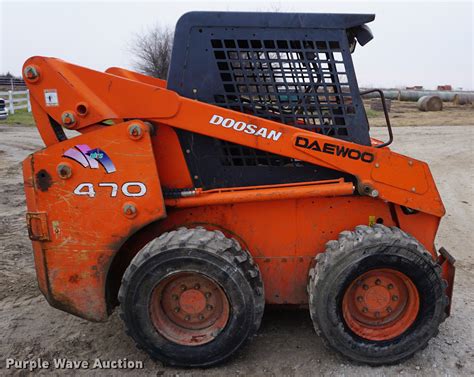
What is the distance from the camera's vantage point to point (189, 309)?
3168 millimetres

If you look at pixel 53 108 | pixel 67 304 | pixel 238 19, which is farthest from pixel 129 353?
pixel 238 19

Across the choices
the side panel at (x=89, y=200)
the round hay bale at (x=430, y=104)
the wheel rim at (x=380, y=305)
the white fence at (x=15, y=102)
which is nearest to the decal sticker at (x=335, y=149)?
the wheel rim at (x=380, y=305)

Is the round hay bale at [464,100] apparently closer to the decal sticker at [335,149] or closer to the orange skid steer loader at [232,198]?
the orange skid steer loader at [232,198]

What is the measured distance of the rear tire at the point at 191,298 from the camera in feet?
9.65

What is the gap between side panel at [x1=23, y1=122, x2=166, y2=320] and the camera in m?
2.99

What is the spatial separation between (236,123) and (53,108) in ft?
4.05

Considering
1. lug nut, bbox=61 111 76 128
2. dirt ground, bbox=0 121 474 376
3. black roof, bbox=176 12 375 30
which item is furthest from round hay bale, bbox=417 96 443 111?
lug nut, bbox=61 111 76 128

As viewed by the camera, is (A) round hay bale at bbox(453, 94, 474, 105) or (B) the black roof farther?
(A) round hay bale at bbox(453, 94, 474, 105)

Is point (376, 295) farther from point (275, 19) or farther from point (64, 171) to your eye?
point (64, 171)

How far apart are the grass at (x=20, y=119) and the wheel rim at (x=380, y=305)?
18.2 metres

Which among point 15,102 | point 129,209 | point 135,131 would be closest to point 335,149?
point 135,131

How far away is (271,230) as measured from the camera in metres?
3.32

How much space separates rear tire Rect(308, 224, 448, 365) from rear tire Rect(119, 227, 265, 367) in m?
0.48

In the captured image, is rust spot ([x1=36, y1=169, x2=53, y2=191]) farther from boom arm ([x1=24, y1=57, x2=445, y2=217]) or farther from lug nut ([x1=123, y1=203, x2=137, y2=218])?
lug nut ([x1=123, y1=203, x2=137, y2=218])
